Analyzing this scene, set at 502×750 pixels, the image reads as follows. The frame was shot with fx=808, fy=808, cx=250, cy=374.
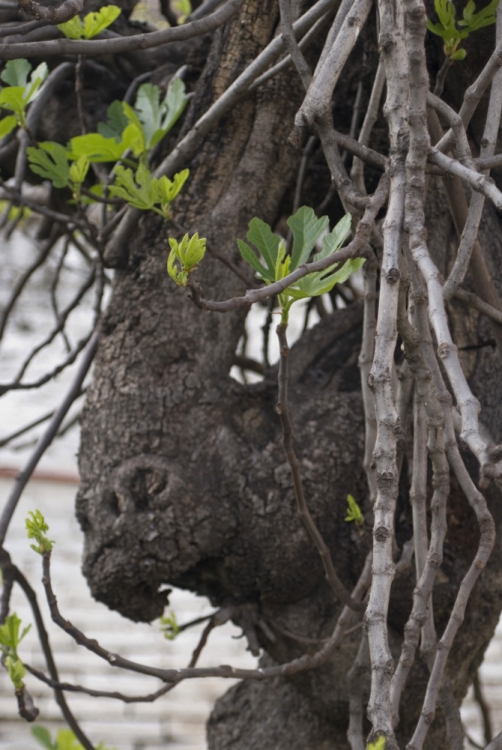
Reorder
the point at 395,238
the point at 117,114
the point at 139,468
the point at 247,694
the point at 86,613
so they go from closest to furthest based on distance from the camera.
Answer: the point at 395,238 < the point at 139,468 < the point at 117,114 < the point at 247,694 < the point at 86,613

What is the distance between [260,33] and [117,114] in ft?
0.66

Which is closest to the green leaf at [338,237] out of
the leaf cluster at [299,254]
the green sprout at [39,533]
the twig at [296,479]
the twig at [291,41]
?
the leaf cluster at [299,254]

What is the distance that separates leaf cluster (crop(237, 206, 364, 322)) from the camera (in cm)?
57

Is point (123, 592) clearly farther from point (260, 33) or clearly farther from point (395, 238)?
point (260, 33)

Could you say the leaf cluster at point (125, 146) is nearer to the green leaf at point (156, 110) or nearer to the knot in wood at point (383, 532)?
the green leaf at point (156, 110)

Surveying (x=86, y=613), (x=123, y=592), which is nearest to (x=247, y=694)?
(x=123, y=592)

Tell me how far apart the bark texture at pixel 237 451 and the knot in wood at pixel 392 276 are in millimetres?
438

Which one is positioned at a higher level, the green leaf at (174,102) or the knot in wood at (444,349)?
the green leaf at (174,102)

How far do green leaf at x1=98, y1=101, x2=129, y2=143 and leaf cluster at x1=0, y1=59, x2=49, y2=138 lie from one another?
100 millimetres

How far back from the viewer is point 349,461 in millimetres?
940

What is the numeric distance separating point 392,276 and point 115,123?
23.9 inches

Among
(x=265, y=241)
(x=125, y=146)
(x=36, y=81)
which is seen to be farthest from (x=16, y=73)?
(x=265, y=241)

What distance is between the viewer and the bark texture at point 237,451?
905 millimetres

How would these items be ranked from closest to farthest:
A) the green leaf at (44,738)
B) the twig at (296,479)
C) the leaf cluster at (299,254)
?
the green leaf at (44,738), the leaf cluster at (299,254), the twig at (296,479)
